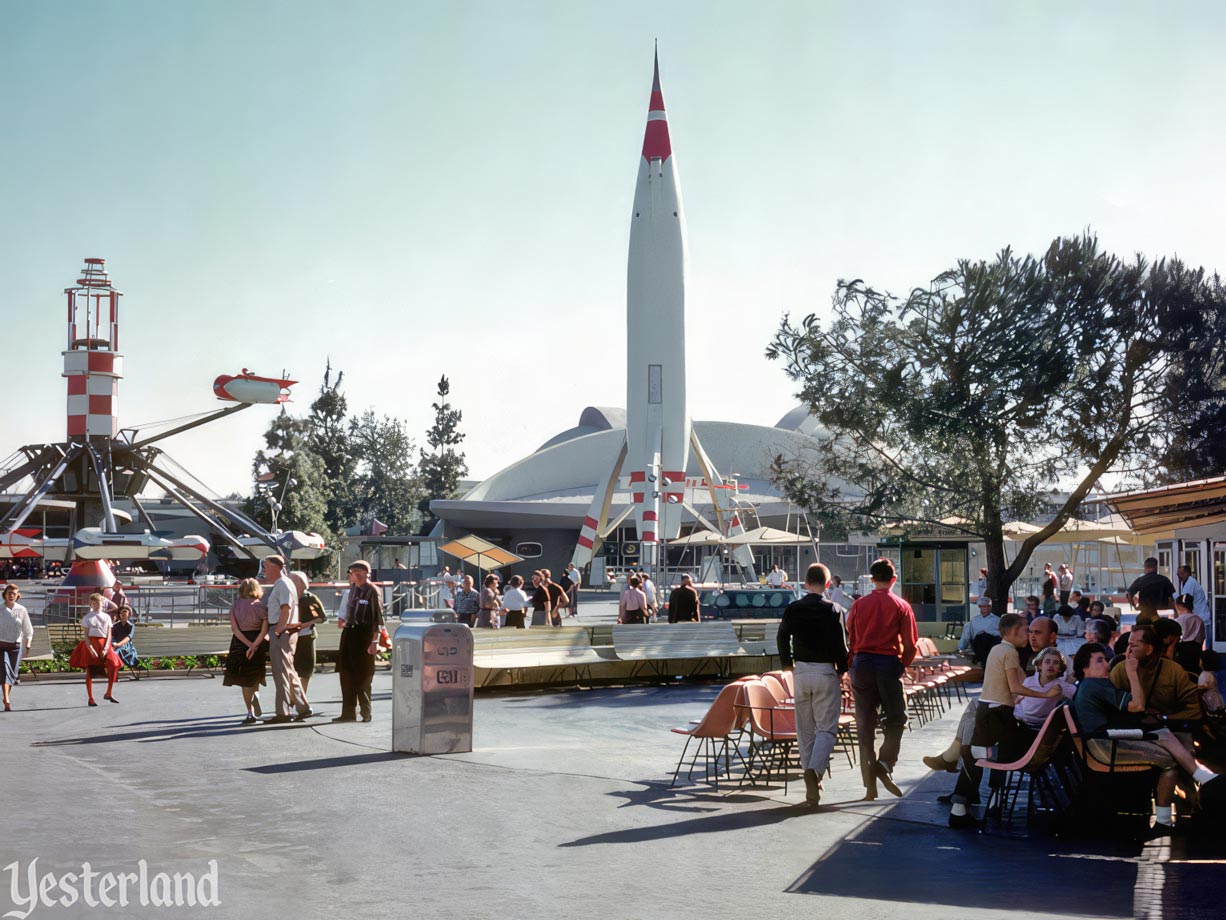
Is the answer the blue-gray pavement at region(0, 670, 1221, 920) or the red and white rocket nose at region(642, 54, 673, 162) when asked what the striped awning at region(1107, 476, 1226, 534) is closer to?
the blue-gray pavement at region(0, 670, 1221, 920)

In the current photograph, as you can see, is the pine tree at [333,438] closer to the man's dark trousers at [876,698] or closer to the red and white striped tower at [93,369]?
the red and white striped tower at [93,369]

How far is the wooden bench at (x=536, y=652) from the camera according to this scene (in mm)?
17219

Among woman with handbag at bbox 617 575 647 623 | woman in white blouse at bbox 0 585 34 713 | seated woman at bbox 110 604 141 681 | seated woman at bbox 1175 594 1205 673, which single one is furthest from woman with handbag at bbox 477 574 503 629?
seated woman at bbox 1175 594 1205 673

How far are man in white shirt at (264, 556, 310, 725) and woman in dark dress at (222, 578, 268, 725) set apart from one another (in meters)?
0.10

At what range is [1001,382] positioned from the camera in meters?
23.1

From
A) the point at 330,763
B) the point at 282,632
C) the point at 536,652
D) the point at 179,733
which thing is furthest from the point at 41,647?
the point at 330,763

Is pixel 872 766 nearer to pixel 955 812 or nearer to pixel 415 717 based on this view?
pixel 955 812

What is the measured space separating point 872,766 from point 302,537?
32.5 metres

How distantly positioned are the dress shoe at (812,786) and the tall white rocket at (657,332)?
28.2 meters

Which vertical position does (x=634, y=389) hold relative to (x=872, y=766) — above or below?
above

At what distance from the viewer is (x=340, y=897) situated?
601 cm

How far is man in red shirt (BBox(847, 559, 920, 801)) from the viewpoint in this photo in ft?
30.1

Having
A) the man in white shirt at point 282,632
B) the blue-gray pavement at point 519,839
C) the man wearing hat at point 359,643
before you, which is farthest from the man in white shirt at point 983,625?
the man in white shirt at point 282,632

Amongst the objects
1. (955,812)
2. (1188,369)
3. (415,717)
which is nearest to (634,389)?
(1188,369)
